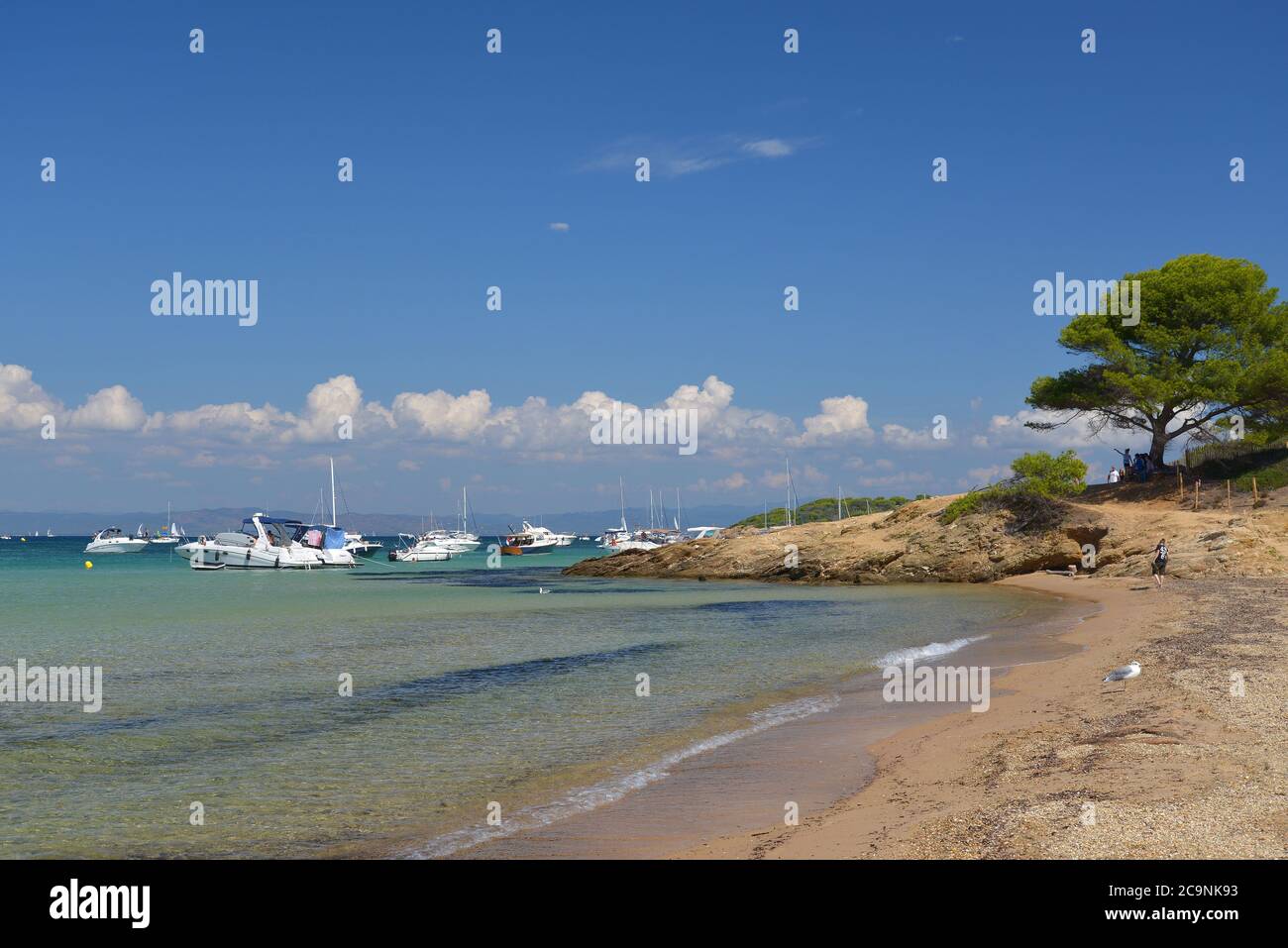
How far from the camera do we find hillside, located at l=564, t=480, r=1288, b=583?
40875mm

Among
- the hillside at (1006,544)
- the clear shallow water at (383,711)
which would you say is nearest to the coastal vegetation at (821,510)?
the hillside at (1006,544)

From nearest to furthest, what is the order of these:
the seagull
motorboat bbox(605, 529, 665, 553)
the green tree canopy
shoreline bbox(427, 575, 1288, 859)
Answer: shoreline bbox(427, 575, 1288, 859), the seagull, the green tree canopy, motorboat bbox(605, 529, 665, 553)

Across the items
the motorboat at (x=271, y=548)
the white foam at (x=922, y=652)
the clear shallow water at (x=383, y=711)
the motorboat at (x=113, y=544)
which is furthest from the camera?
the motorboat at (x=113, y=544)

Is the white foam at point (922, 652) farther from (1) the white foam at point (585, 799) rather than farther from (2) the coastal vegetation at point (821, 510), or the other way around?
(2) the coastal vegetation at point (821, 510)

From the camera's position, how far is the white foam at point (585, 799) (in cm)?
944

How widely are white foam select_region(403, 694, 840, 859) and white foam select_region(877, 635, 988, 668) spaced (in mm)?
7789

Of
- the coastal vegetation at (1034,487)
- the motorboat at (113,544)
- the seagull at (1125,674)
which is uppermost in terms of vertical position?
the coastal vegetation at (1034,487)

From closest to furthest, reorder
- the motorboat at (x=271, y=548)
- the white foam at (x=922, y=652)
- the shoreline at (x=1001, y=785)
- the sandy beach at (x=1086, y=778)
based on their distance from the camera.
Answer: the sandy beach at (x=1086, y=778)
the shoreline at (x=1001, y=785)
the white foam at (x=922, y=652)
the motorboat at (x=271, y=548)

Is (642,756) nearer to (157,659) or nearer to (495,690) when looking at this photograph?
(495,690)

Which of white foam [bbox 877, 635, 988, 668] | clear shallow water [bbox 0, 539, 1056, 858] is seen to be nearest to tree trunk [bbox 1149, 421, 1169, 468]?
clear shallow water [bbox 0, 539, 1056, 858]

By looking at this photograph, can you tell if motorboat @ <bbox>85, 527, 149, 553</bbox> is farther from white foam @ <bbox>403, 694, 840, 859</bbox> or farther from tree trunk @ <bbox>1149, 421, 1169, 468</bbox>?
white foam @ <bbox>403, 694, 840, 859</bbox>

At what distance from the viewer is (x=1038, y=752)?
11.0 m

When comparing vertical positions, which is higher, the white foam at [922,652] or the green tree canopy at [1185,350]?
the green tree canopy at [1185,350]

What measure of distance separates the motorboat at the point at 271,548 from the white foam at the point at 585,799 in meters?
89.7
